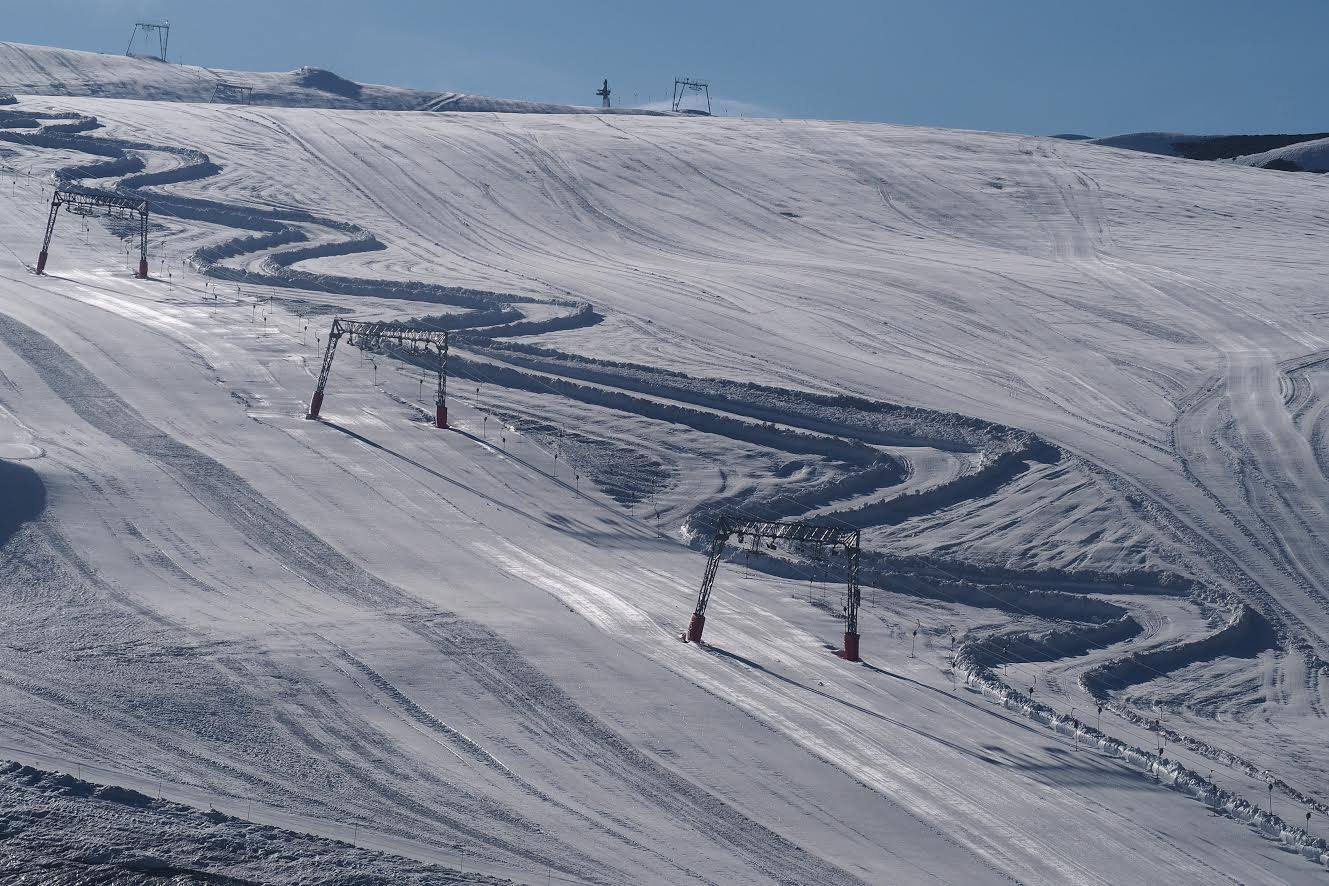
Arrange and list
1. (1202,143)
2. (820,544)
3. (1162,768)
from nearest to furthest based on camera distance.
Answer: (1162,768) < (820,544) < (1202,143)

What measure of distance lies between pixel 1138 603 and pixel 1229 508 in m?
5.52

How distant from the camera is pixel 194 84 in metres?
89.7

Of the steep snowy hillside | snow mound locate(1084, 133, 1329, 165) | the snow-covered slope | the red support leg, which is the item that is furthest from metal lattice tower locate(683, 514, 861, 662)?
the snow-covered slope

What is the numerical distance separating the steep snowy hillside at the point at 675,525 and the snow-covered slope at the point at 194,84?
26.3m

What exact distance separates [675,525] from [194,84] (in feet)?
A: 236

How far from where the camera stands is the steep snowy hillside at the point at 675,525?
17.0 metres

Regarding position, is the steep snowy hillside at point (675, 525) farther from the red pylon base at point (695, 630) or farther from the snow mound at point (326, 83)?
the snow mound at point (326, 83)

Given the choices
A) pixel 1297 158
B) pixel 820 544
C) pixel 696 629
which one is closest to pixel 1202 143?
pixel 1297 158

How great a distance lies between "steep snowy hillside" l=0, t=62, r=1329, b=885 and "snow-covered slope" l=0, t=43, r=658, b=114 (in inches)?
1035

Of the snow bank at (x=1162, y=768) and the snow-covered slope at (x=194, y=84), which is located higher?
the snow-covered slope at (x=194, y=84)

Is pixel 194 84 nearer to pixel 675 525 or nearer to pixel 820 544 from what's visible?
pixel 675 525

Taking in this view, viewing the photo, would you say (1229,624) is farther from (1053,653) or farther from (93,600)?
(93,600)

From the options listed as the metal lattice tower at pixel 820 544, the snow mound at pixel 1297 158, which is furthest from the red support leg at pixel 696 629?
the snow mound at pixel 1297 158

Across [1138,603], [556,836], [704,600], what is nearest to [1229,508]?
[1138,603]
